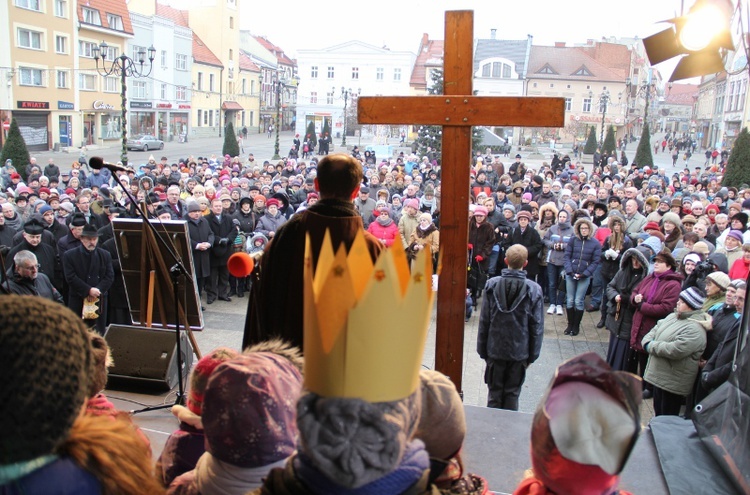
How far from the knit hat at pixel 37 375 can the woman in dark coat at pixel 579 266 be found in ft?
25.7

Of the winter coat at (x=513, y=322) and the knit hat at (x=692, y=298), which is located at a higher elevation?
the knit hat at (x=692, y=298)

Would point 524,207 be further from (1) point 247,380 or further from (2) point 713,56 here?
(1) point 247,380

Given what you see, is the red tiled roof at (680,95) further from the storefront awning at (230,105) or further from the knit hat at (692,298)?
the knit hat at (692,298)

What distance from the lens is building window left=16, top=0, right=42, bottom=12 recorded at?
3290 centimetres

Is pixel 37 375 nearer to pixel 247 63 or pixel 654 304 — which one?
pixel 654 304

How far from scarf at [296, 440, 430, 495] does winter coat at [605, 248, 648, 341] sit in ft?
18.5

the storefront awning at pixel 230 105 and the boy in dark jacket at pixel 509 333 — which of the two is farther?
the storefront awning at pixel 230 105

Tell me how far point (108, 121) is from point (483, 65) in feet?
98.2

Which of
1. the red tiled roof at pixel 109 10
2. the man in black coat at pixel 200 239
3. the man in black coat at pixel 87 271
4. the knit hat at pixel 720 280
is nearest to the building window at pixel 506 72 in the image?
the red tiled roof at pixel 109 10

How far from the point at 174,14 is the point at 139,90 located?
12.0m

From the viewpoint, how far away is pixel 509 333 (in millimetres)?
5508

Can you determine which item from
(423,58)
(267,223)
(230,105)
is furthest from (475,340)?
(230,105)

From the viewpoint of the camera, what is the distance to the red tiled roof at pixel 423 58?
55750mm

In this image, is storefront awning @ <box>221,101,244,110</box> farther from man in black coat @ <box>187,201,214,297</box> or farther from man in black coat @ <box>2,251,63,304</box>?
man in black coat @ <box>2,251,63,304</box>
